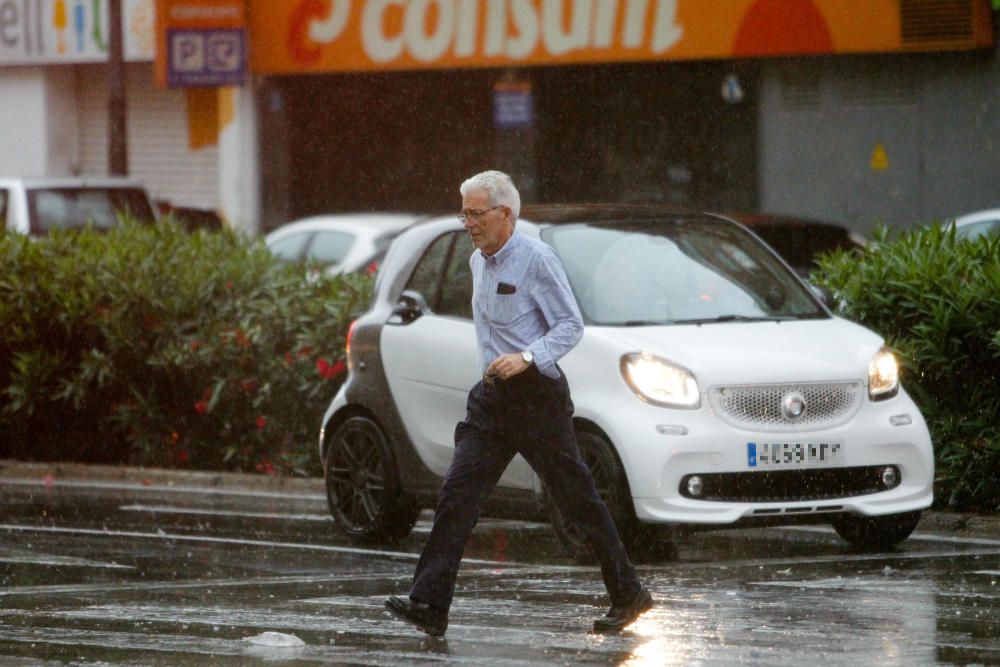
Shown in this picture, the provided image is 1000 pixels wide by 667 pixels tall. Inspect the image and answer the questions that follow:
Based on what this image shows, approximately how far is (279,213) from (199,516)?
19361 mm

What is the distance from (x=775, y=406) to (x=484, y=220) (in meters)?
2.57

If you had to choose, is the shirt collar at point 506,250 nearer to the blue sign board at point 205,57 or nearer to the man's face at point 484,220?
the man's face at point 484,220

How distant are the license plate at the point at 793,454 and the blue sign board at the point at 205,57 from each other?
2172 cm

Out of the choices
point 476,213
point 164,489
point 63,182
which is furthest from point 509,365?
point 63,182

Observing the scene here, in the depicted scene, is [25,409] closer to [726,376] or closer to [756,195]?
[726,376]

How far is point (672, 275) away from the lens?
1062cm

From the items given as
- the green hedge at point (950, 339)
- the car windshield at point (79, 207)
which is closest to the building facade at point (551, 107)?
the car windshield at point (79, 207)

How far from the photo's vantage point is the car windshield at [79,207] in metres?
21.2

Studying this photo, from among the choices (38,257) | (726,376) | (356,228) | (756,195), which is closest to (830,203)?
(756,195)

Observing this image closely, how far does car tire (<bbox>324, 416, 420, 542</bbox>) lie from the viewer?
11.2 meters

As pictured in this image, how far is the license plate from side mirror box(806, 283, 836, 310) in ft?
4.17

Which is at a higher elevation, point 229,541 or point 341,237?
point 341,237

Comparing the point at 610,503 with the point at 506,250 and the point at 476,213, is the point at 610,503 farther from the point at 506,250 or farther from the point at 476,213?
the point at 476,213

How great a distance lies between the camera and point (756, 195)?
2747 centimetres
